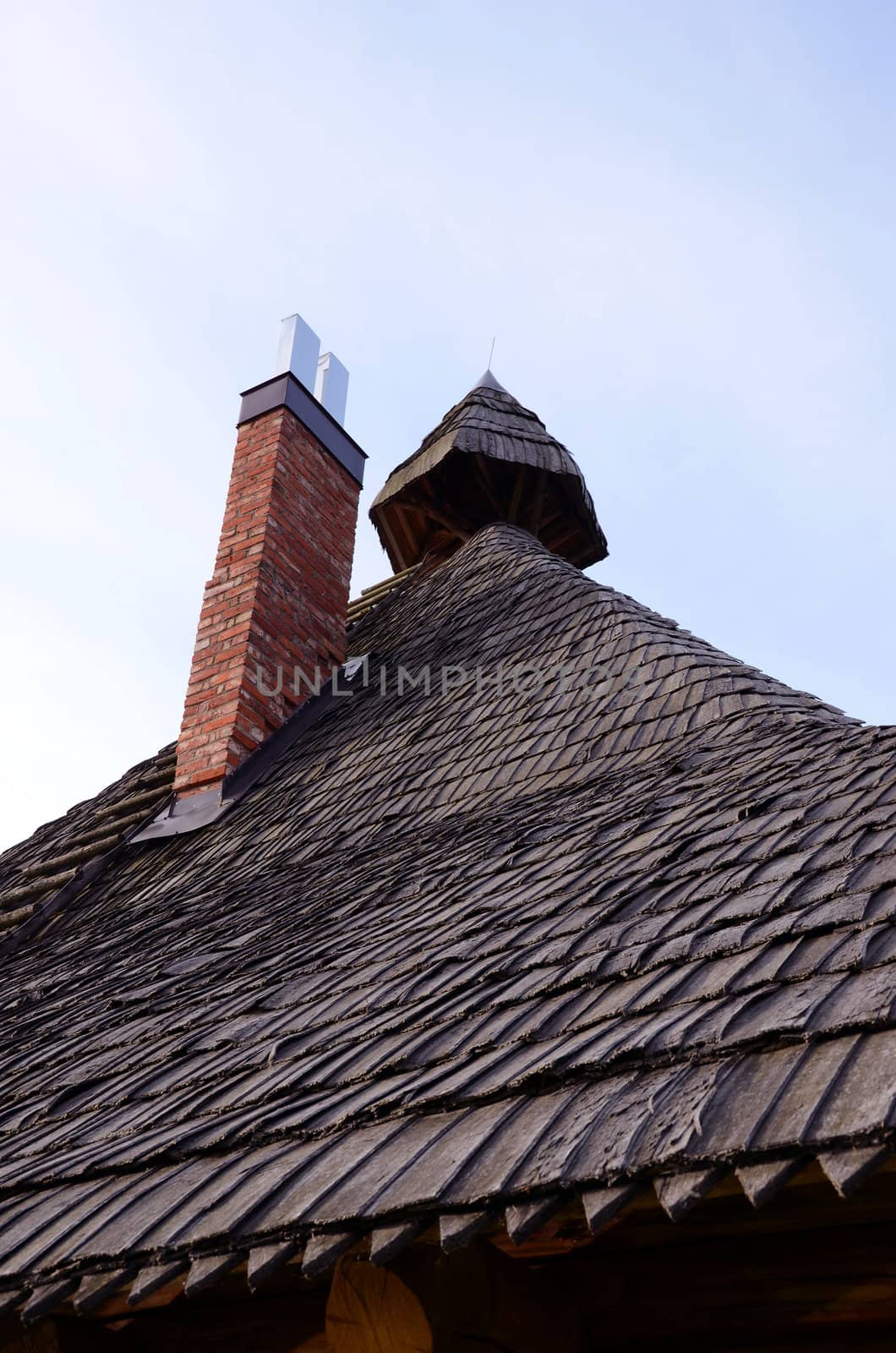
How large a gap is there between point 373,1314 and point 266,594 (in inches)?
235

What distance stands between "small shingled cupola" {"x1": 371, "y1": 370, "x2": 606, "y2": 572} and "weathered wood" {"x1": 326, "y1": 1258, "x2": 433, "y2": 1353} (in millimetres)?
9098

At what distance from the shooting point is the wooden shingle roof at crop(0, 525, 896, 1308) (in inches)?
71.5

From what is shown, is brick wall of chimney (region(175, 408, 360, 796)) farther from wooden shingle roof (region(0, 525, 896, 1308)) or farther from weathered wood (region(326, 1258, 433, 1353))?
weathered wood (region(326, 1258, 433, 1353))

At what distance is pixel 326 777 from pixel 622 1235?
4352 millimetres

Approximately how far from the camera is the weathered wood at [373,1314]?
197 cm

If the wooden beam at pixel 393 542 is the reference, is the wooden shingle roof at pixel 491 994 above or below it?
below

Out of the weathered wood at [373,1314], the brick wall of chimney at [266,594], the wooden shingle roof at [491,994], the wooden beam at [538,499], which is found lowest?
the weathered wood at [373,1314]

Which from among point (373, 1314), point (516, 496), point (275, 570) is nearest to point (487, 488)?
point (516, 496)

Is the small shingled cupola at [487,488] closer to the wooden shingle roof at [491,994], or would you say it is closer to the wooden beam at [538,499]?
the wooden beam at [538,499]

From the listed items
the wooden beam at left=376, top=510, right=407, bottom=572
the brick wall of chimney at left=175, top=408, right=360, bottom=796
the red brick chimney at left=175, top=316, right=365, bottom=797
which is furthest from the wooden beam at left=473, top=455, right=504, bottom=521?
the brick wall of chimney at left=175, top=408, right=360, bottom=796

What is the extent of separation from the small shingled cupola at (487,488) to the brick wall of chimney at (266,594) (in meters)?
2.18

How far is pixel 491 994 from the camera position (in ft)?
8.93

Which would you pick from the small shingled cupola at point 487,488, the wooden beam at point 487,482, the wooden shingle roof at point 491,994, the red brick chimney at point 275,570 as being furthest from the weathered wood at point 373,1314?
the wooden beam at point 487,482

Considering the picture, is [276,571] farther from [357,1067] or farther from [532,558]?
[357,1067]
